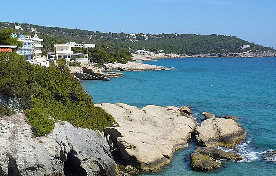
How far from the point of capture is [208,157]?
23328 mm

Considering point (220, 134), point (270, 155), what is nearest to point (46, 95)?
point (220, 134)

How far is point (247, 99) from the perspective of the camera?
48.7 m

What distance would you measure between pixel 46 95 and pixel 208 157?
11.9 meters

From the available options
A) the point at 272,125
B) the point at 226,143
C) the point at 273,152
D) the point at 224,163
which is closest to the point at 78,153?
the point at 224,163

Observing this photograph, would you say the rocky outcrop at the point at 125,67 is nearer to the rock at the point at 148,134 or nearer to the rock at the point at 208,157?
the rock at the point at 148,134

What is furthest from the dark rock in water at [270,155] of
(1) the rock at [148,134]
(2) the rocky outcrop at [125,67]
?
(2) the rocky outcrop at [125,67]

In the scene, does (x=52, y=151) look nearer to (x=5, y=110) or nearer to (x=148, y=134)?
(x=5, y=110)

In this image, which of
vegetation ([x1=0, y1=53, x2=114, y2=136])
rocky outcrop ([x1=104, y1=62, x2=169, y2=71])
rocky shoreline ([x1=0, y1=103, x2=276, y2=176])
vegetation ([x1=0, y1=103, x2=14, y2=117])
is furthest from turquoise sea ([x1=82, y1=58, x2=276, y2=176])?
rocky outcrop ([x1=104, y1=62, x2=169, y2=71])

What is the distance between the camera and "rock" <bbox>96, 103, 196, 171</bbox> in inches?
883

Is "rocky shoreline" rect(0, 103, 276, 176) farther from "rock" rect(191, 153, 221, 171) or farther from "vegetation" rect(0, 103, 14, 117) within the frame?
"vegetation" rect(0, 103, 14, 117)

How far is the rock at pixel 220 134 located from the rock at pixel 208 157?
201cm

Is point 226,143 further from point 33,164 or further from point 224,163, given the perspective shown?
point 33,164

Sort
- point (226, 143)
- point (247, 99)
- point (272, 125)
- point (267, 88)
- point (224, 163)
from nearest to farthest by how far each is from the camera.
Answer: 1. point (224, 163)
2. point (226, 143)
3. point (272, 125)
4. point (247, 99)
5. point (267, 88)

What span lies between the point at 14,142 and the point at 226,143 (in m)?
16.5
